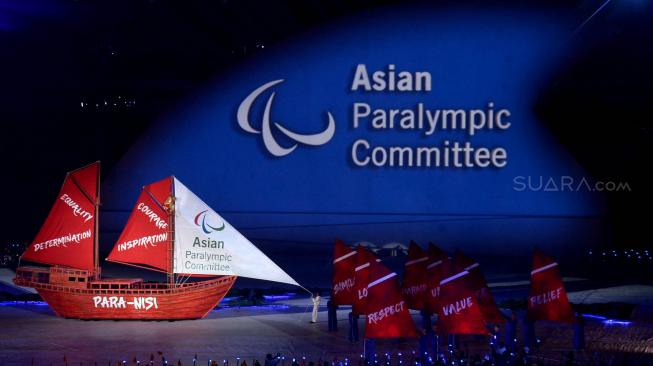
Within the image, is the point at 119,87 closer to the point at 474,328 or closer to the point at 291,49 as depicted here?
the point at 291,49

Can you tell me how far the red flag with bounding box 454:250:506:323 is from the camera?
2239 centimetres

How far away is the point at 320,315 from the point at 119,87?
11.1 metres

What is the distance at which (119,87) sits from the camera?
34.2 meters

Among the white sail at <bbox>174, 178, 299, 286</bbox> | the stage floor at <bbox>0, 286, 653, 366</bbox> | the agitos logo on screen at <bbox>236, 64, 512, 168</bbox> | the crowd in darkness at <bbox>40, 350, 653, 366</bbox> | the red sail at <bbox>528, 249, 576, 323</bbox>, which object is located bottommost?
the crowd in darkness at <bbox>40, 350, 653, 366</bbox>

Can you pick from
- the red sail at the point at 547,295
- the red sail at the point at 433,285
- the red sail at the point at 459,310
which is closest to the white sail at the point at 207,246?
the red sail at the point at 433,285

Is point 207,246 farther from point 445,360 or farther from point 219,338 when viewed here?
point 445,360

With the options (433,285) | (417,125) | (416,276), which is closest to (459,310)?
(433,285)

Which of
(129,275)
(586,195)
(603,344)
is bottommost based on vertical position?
(603,344)

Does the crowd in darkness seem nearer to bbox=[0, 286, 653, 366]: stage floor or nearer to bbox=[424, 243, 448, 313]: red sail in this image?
bbox=[0, 286, 653, 366]: stage floor

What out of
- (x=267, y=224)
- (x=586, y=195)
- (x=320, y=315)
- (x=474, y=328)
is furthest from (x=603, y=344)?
(x=267, y=224)

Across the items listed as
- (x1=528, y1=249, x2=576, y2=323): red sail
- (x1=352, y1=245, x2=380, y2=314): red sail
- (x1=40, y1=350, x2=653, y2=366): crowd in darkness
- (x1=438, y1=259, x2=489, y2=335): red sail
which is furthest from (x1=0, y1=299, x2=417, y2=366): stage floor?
(x1=528, y1=249, x2=576, y2=323): red sail

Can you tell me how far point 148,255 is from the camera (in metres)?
26.9

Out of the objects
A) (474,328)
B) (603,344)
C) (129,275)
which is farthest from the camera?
(129,275)

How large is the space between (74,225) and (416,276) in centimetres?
869
